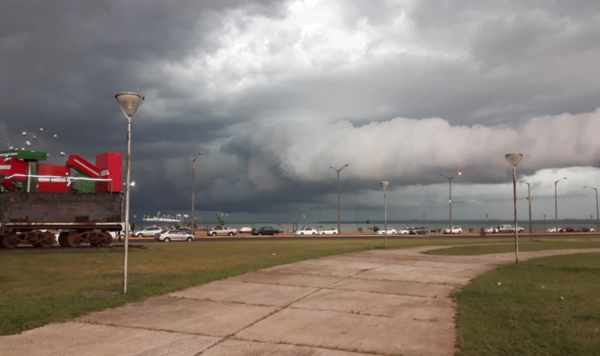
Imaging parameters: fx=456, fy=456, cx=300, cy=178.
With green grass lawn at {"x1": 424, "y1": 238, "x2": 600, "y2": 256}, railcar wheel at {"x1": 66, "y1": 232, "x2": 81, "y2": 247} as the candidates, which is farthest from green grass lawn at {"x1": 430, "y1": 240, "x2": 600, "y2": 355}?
railcar wheel at {"x1": 66, "y1": 232, "x2": 81, "y2": 247}

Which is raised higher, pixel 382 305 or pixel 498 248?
pixel 382 305

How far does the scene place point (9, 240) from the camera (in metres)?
25.8

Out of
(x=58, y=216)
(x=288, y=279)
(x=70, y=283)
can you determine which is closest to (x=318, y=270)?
(x=288, y=279)

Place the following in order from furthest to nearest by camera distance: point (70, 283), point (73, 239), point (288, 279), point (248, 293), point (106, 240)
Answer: point (106, 240)
point (73, 239)
point (288, 279)
point (70, 283)
point (248, 293)

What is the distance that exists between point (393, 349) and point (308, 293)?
195 inches

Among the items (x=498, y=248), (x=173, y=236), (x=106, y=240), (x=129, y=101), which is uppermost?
(x=129, y=101)

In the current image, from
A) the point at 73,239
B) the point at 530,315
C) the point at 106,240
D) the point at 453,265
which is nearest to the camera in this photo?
the point at 530,315

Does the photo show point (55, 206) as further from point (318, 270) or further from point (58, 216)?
point (318, 270)

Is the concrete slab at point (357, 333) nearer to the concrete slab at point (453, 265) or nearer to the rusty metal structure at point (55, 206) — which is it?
the concrete slab at point (453, 265)

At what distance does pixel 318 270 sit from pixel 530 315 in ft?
27.5

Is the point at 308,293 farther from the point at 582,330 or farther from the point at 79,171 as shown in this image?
the point at 79,171

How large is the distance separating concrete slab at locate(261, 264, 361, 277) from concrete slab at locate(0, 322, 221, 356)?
8.62 meters

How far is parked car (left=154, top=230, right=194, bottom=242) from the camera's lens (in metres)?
50.3

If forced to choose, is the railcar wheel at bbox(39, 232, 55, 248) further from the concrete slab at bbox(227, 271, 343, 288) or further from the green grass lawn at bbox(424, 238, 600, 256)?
the green grass lawn at bbox(424, 238, 600, 256)
